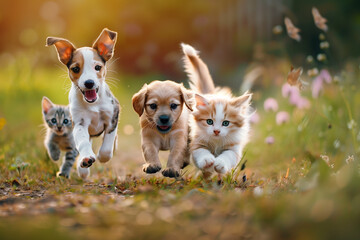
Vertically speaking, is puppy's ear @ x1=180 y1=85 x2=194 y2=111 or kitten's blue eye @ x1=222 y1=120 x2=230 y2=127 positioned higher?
puppy's ear @ x1=180 y1=85 x2=194 y2=111

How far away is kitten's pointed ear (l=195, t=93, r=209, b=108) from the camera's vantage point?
12.5 ft

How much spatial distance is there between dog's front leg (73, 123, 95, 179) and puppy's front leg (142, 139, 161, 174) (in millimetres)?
452

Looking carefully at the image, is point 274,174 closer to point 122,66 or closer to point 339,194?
point 339,194

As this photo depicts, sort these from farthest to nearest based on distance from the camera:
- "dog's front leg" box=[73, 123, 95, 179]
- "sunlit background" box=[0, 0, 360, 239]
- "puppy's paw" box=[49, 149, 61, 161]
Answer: "puppy's paw" box=[49, 149, 61, 161] → "dog's front leg" box=[73, 123, 95, 179] → "sunlit background" box=[0, 0, 360, 239]

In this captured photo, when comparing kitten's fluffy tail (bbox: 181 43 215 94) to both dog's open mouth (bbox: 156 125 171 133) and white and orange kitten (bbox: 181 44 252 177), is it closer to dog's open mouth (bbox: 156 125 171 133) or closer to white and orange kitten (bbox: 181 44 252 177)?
white and orange kitten (bbox: 181 44 252 177)

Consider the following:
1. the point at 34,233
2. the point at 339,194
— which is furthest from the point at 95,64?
the point at 339,194

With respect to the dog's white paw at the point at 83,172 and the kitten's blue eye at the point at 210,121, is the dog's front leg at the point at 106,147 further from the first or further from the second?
the kitten's blue eye at the point at 210,121

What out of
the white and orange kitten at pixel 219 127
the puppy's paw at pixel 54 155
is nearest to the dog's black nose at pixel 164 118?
the white and orange kitten at pixel 219 127

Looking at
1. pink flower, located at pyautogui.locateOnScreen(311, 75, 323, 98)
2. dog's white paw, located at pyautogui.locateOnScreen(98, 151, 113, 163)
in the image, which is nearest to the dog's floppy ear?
dog's white paw, located at pyautogui.locateOnScreen(98, 151, 113, 163)

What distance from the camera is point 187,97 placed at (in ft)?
12.4

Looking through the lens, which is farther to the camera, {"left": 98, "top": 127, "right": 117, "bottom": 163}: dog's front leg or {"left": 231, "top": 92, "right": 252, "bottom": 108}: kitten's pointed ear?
{"left": 231, "top": 92, "right": 252, "bottom": 108}: kitten's pointed ear

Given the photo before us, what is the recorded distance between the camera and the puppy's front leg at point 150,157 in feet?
11.6

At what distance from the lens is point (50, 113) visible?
4336 millimetres

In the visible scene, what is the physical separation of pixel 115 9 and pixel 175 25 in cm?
154
